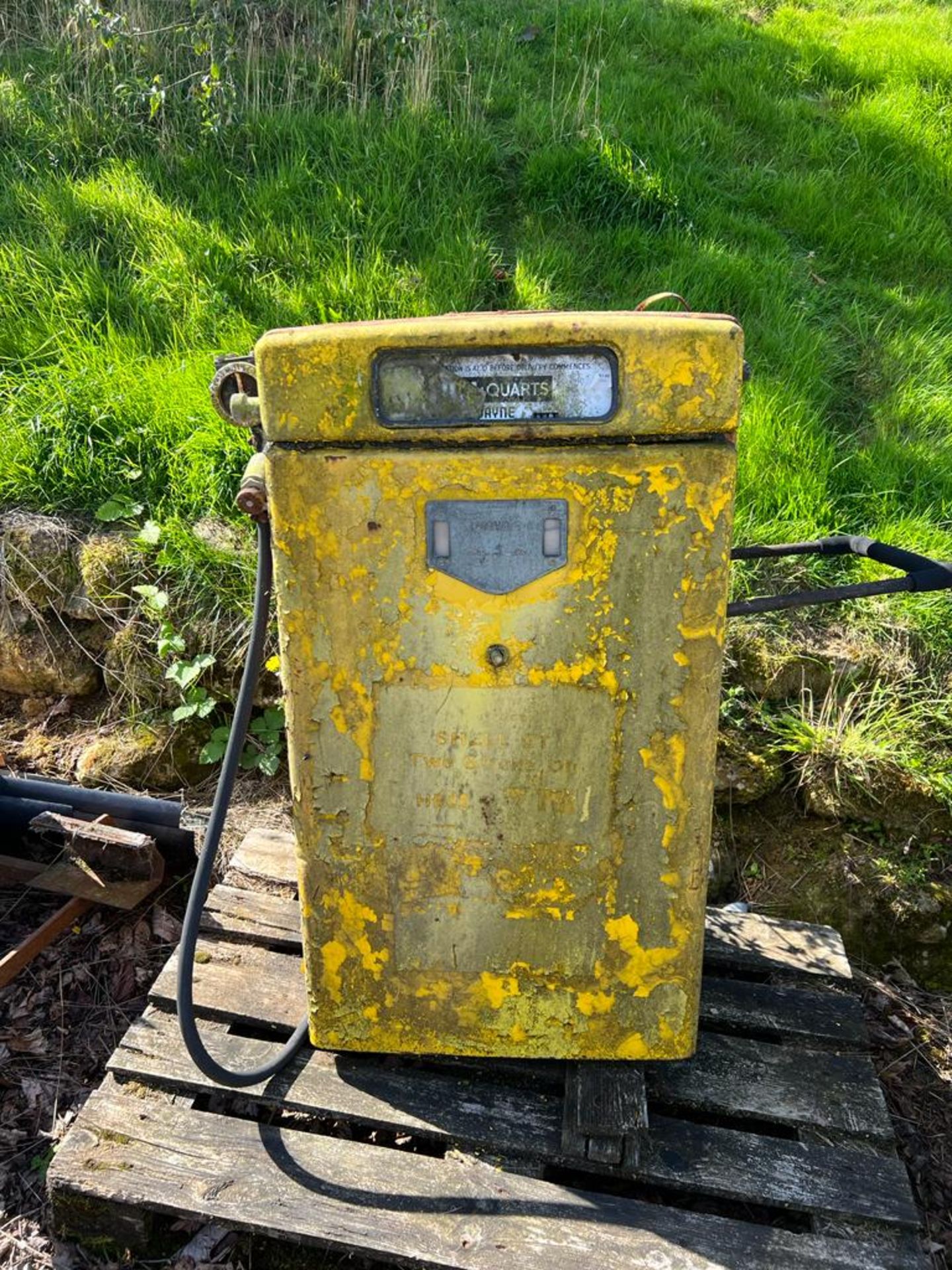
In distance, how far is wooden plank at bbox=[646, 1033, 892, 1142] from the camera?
5.78ft

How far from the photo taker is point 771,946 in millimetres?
2135

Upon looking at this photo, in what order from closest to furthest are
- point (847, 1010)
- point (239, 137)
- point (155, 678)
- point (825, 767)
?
point (847, 1010) → point (825, 767) → point (155, 678) → point (239, 137)

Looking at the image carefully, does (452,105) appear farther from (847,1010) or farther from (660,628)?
(847,1010)

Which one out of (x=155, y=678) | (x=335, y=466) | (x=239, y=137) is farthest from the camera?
(x=239, y=137)

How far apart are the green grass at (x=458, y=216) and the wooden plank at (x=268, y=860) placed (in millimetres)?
693

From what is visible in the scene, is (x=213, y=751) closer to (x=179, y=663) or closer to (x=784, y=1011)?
(x=179, y=663)

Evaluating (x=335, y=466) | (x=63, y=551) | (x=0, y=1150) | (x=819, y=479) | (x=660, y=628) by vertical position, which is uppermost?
(x=335, y=466)

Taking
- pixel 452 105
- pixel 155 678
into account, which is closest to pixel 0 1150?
pixel 155 678

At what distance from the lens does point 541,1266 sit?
1.52 meters

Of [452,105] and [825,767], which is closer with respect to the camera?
[825,767]

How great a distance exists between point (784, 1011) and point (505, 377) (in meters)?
1.38

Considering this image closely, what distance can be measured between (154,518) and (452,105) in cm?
233

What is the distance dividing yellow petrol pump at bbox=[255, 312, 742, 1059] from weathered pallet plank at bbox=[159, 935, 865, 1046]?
0.24 metres

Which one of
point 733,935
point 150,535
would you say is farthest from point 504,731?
point 150,535
